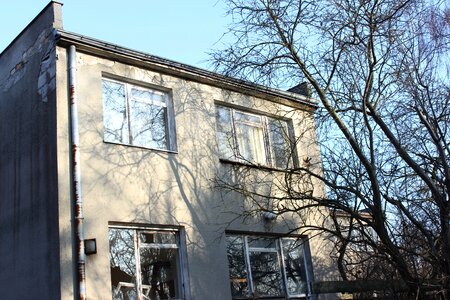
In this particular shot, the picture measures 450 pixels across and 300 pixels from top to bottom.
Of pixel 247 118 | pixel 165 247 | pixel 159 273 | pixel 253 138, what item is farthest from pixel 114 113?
pixel 253 138

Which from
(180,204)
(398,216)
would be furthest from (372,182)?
(180,204)

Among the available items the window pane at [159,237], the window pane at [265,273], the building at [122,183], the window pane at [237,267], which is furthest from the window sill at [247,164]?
the window pane at [159,237]

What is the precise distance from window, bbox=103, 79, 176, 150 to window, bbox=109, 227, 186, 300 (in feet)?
6.02

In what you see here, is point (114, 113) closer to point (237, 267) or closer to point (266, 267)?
point (237, 267)

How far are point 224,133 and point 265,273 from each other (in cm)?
331

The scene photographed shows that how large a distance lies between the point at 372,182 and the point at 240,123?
152 inches

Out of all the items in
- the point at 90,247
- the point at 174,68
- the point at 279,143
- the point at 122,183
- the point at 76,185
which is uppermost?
the point at 174,68

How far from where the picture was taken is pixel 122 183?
35.3ft

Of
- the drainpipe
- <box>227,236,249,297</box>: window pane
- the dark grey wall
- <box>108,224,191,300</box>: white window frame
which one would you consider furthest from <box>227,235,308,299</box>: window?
the dark grey wall

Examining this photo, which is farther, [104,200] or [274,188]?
[274,188]

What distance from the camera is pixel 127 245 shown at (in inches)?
415

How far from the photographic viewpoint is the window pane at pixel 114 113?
11117 mm

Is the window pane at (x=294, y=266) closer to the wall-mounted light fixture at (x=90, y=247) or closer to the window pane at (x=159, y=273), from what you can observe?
the window pane at (x=159, y=273)

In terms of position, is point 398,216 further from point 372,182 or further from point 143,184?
point 143,184
